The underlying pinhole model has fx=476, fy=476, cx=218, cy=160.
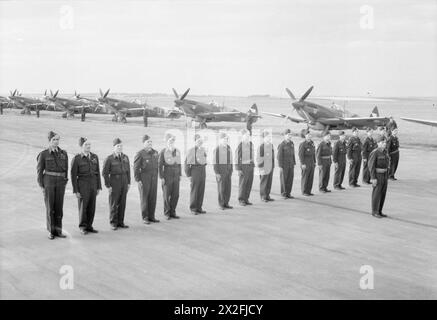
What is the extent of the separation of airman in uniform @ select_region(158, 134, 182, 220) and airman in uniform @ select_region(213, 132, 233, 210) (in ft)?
4.12

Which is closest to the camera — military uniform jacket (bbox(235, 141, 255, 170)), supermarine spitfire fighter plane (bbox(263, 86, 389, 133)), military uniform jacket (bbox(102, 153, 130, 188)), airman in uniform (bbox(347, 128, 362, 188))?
military uniform jacket (bbox(102, 153, 130, 188))

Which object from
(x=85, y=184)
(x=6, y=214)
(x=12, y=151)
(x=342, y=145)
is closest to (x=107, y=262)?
(x=85, y=184)

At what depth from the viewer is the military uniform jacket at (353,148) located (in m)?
14.8

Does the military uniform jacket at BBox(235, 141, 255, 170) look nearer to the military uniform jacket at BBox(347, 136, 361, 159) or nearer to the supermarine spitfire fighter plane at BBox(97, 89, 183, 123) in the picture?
the military uniform jacket at BBox(347, 136, 361, 159)

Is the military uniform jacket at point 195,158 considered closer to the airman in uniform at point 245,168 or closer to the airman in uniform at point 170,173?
the airman in uniform at point 170,173

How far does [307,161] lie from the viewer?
13.2m

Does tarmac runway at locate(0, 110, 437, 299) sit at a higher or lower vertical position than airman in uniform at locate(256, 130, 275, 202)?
lower

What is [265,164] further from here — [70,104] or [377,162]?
[70,104]

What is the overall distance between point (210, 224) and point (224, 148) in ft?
7.18

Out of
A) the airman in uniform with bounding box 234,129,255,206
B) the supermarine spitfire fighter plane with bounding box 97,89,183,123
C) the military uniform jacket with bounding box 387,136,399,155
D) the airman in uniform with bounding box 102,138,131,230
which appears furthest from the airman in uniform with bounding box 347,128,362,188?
the supermarine spitfire fighter plane with bounding box 97,89,183,123

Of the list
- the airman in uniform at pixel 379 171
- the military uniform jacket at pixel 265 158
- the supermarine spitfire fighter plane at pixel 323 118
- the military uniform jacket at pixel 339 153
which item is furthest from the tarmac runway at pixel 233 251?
the supermarine spitfire fighter plane at pixel 323 118

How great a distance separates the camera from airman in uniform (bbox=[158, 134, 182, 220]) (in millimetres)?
10297

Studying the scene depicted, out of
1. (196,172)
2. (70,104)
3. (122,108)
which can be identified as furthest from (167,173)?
(70,104)

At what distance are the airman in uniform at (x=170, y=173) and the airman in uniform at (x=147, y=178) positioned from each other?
218mm
